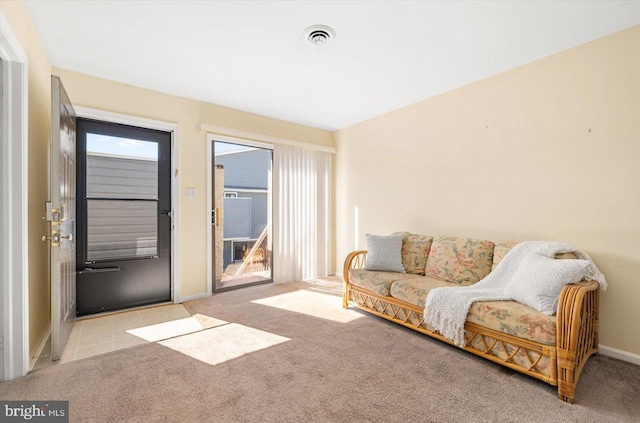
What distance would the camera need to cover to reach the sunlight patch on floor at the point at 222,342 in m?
2.27

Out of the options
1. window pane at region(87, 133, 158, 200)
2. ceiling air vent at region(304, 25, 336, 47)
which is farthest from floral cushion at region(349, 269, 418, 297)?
window pane at region(87, 133, 158, 200)

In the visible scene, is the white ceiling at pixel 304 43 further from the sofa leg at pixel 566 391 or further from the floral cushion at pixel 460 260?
the sofa leg at pixel 566 391

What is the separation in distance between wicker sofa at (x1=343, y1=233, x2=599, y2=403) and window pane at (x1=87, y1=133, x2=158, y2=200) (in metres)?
2.55

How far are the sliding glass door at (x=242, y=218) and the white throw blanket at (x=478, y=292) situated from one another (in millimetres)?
2715

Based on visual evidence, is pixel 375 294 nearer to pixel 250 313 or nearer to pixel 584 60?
pixel 250 313

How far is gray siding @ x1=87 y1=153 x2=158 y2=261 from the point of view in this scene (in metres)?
3.13

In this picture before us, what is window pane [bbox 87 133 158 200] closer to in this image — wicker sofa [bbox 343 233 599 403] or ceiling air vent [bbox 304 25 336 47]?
ceiling air vent [bbox 304 25 336 47]

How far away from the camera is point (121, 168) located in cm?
328

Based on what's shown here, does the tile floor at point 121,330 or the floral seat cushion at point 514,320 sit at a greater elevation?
the floral seat cushion at point 514,320

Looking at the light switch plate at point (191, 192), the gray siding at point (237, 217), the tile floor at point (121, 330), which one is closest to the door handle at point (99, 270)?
the tile floor at point (121, 330)

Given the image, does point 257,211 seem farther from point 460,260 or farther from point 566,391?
point 566,391

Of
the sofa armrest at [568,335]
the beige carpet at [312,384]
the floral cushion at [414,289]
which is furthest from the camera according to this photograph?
the floral cushion at [414,289]

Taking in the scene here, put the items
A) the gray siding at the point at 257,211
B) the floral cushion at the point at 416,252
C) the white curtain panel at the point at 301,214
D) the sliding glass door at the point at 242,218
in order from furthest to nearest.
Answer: the gray siding at the point at 257,211 → the sliding glass door at the point at 242,218 → the white curtain panel at the point at 301,214 → the floral cushion at the point at 416,252

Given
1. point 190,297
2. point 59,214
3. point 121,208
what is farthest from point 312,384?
point 121,208
